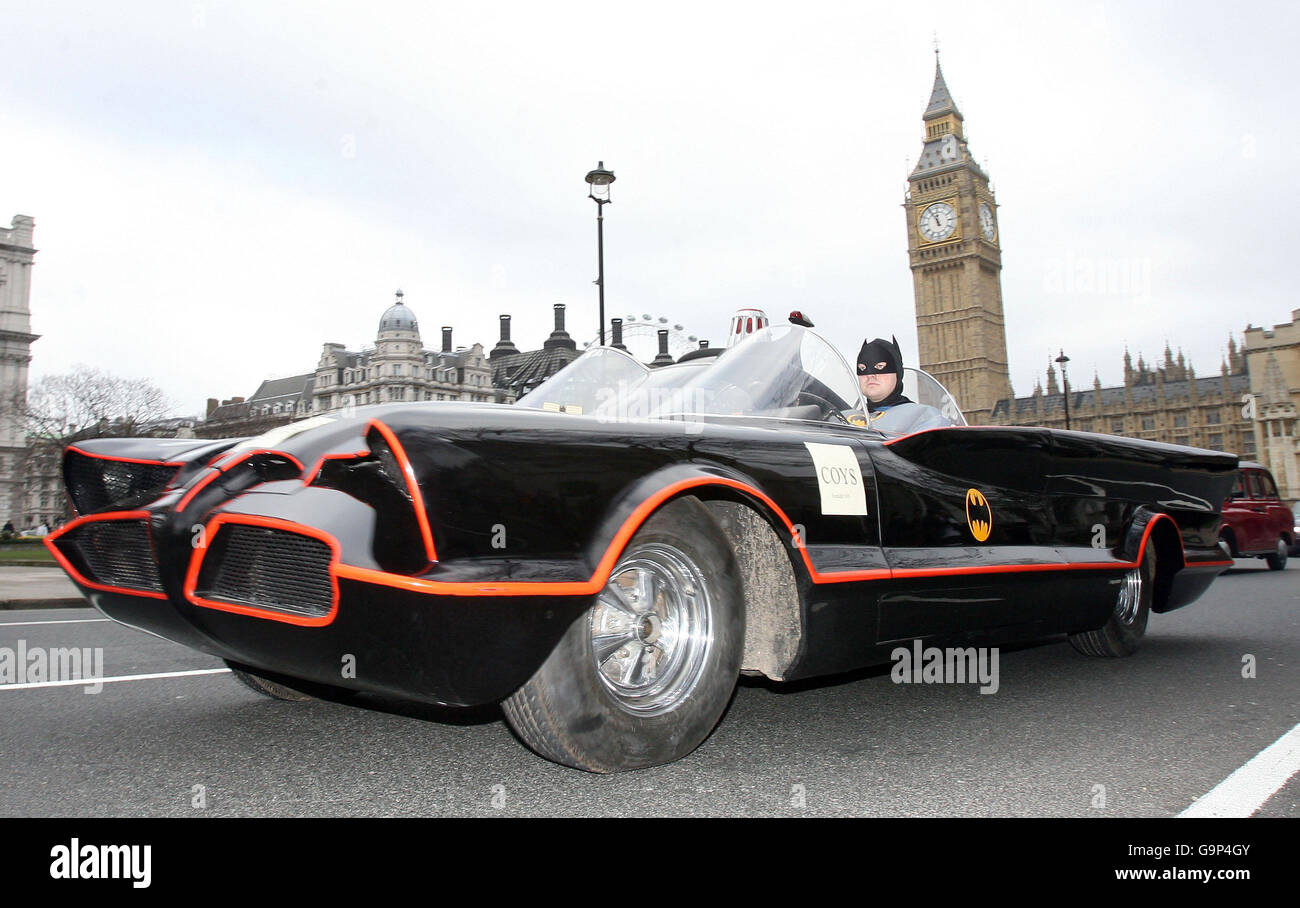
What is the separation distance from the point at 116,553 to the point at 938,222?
120257 millimetres

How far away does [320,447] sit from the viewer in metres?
2.33

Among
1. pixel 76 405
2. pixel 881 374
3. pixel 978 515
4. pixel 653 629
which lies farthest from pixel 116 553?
pixel 76 405

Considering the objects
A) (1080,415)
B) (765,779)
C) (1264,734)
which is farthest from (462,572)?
(1080,415)

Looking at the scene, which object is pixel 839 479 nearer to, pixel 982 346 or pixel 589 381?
pixel 589 381

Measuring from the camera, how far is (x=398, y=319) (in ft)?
286

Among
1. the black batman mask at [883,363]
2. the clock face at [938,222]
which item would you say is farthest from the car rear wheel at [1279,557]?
the clock face at [938,222]

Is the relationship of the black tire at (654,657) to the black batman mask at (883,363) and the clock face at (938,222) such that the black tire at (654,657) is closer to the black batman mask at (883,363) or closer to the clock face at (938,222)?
the black batman mask at (883,363)

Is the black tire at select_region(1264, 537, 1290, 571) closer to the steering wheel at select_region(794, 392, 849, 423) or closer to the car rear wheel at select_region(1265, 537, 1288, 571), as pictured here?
the car rear wheel at select_region(1265, 537, 1288, 571)

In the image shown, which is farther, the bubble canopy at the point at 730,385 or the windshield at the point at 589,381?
the windshield at the point at 589,381

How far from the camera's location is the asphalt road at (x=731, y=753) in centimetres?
238

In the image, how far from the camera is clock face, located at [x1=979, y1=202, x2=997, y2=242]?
112500 millimetres

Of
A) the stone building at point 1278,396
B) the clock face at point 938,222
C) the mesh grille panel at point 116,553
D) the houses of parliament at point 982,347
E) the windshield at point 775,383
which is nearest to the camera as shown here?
the mesh grille panel at point 116,553

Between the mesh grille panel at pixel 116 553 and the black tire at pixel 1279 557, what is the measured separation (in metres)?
16.9
